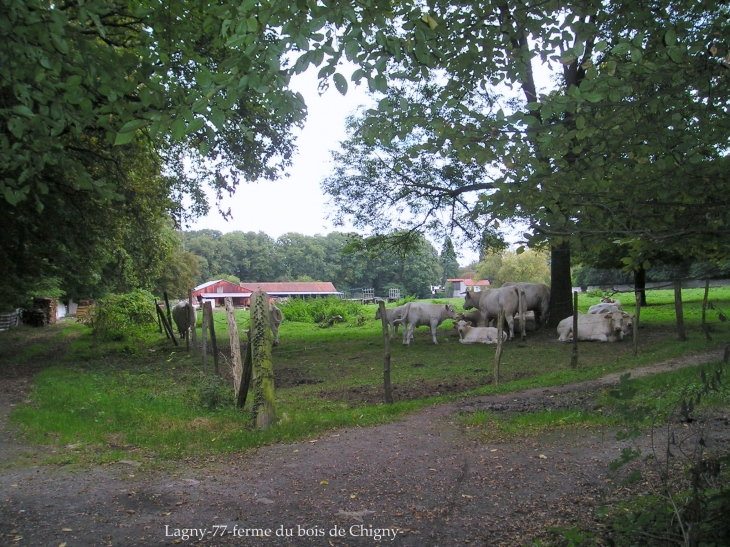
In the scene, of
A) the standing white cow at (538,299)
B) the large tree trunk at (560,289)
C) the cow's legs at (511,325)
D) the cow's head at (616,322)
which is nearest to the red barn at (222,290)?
the standing white cow at (538,299)

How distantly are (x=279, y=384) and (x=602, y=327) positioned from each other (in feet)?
32.7

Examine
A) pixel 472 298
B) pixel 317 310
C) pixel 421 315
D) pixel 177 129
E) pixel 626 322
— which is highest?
pixel 177 129

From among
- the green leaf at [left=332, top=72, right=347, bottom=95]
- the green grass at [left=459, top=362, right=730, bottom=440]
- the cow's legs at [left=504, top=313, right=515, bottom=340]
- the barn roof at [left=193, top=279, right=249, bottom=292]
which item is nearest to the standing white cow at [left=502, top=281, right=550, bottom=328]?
the cow's legs at [left=504, top=313, right=515, bottom=340]

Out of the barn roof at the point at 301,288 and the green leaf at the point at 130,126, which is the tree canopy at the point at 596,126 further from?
A: the barn roof at the point at 301,288

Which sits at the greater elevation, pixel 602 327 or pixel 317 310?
pixel 602 327

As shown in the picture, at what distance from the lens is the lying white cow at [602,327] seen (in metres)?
17.3

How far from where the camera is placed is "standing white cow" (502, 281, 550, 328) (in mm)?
21359

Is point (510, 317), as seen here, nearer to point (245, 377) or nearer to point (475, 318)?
point (475, 318)

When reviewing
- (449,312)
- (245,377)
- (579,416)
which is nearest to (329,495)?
(579,416)

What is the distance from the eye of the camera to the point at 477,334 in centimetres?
1914

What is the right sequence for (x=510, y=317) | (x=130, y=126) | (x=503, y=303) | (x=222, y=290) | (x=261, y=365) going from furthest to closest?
(x=222, y=290), (x=503, y=303), (x=510, y=317), (x=261, y=365), (x=130, y=126)

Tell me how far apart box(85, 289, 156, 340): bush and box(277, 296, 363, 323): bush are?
844cm

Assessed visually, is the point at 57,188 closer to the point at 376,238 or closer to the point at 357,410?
the point at 357,410

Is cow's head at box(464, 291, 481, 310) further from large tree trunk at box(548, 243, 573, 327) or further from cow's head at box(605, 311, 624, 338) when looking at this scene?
cow's head at box(605, 311, 624, 338)
